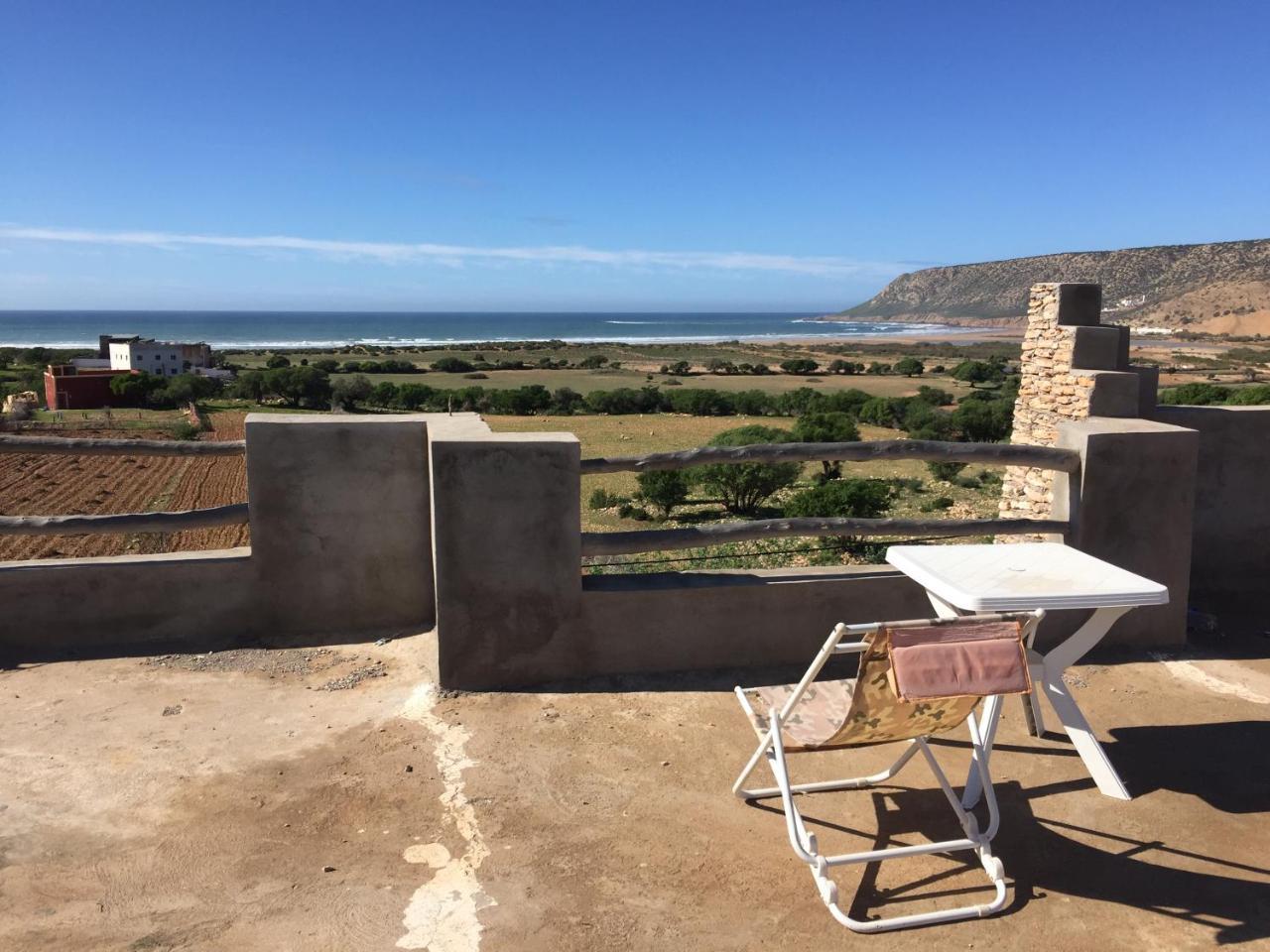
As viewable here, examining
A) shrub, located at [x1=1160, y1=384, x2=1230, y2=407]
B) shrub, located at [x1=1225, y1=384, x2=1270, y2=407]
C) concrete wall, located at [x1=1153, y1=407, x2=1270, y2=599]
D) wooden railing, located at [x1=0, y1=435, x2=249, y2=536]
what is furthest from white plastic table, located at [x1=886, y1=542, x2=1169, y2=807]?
shrub, located at [x1=1160, y1=384, x2=1230, y2=407]

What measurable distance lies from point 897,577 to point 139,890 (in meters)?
3.61

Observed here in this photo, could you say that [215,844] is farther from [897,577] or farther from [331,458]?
[897,577]

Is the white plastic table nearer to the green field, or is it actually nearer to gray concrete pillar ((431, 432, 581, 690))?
gray concrete pillar ((431, 432, 581, 690))

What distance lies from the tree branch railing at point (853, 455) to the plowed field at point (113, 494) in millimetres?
10156

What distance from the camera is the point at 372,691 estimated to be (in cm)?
455

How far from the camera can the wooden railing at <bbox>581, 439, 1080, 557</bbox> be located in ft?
15.7

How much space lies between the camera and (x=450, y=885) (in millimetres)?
3096

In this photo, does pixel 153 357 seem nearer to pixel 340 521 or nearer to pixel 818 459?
pixel 340 521

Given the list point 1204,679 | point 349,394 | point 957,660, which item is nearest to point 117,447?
point 957,660

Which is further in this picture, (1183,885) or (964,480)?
(964,480)

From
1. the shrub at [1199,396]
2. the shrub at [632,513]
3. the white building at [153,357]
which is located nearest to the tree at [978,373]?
the shrub at [1199,396]

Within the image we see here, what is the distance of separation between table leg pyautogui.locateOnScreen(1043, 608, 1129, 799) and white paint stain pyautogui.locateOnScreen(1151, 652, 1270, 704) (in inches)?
54.9

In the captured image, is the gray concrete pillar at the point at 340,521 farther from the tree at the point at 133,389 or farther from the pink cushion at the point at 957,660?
the tree at the point at 133,389

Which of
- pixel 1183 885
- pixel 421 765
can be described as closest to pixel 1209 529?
pixel 1183 885
